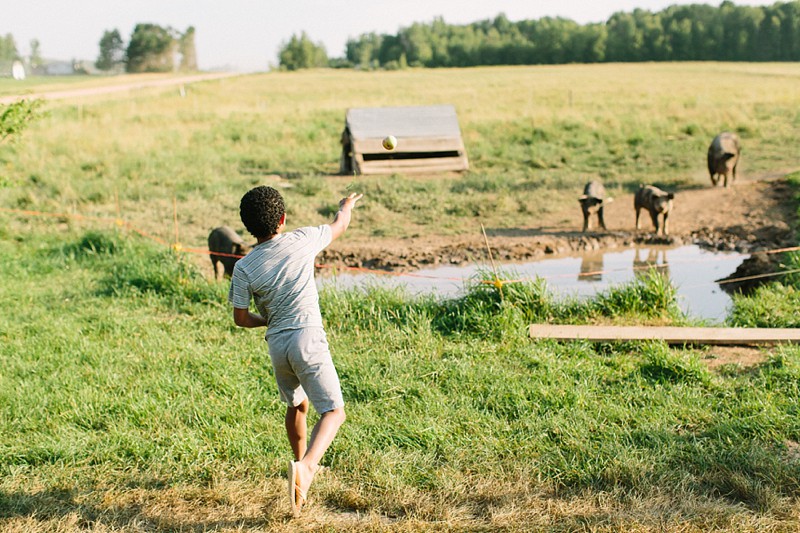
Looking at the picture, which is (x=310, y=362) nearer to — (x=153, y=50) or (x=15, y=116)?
(x=15, y=116)

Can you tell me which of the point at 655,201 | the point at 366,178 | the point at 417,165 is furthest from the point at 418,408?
the point at 417,165

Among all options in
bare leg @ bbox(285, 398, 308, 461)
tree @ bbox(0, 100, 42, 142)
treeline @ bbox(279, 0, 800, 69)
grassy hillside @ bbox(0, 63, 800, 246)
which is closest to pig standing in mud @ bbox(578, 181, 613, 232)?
grassy hillside @ bbox(0, 63, 800, 246)

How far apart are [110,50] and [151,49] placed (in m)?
18.3

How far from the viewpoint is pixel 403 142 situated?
59.4 ft

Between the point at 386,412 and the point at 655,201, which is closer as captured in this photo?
the point at 386,412

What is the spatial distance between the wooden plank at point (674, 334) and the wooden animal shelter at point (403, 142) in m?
11.1

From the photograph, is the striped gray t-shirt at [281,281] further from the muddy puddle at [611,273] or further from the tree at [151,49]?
the tree at [151,49]

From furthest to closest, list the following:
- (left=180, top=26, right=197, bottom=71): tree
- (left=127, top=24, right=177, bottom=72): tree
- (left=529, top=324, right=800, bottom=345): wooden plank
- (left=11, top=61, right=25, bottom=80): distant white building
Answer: (left=180, top=26, right=197, bottom=71): tree
(left=127, top=24, right=177, bottom=72): tree
(left=11, top=61, right=25, bottom=80): distant white building
(left=529, top=324, right=800, bottom=345): wooden plank

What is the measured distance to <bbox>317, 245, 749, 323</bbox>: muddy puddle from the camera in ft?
27.7

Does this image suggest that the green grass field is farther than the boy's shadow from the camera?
Yes

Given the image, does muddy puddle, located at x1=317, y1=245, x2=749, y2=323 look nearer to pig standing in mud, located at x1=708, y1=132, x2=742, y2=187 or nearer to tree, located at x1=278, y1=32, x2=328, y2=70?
pig standing in mud, located at x1=708, y1=132, x2=742, y2=187

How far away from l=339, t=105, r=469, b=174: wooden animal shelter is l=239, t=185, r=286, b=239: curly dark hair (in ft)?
43.5

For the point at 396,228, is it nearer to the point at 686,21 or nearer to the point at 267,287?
the point at 267,287

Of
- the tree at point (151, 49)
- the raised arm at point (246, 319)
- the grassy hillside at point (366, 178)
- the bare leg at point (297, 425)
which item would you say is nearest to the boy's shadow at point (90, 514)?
the bare leg at point (297, 425)
